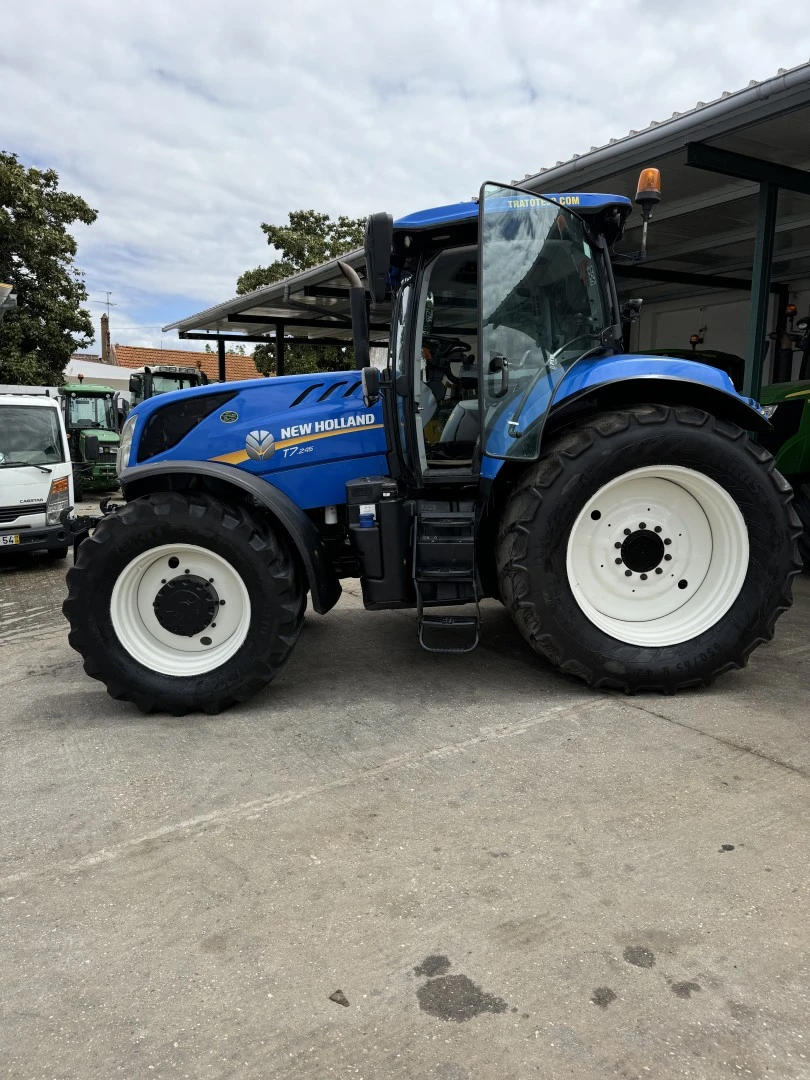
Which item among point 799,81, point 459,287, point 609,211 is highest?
point 799,81

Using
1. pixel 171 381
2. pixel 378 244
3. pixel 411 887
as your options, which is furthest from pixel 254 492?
pixel 171 381

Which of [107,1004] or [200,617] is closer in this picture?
[107,1004]

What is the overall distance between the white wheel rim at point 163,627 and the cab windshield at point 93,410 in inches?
561

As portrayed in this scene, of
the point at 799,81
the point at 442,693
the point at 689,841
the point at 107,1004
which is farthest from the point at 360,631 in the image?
the point at 799,81

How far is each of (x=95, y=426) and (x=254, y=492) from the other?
1477cm

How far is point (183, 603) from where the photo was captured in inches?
141

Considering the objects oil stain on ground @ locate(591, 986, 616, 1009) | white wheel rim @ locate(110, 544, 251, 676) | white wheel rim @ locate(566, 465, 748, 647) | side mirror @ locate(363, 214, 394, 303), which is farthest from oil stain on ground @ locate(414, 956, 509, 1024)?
side mirror @ locate(363, 214, 394, 303)

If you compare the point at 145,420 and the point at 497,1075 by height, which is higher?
the point at 145,420

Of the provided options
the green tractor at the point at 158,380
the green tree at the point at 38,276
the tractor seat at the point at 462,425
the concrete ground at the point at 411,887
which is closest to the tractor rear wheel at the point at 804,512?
the concrete ground at the point at 411,887

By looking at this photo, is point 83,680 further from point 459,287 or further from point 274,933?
point 459,287

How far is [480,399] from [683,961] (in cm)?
251

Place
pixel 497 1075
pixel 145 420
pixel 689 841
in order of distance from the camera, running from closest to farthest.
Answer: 1. pixel 497 1075
2. pixel 689 841
3. pixel 145 420

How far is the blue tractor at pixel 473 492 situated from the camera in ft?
11.6

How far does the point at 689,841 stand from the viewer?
2465mm
